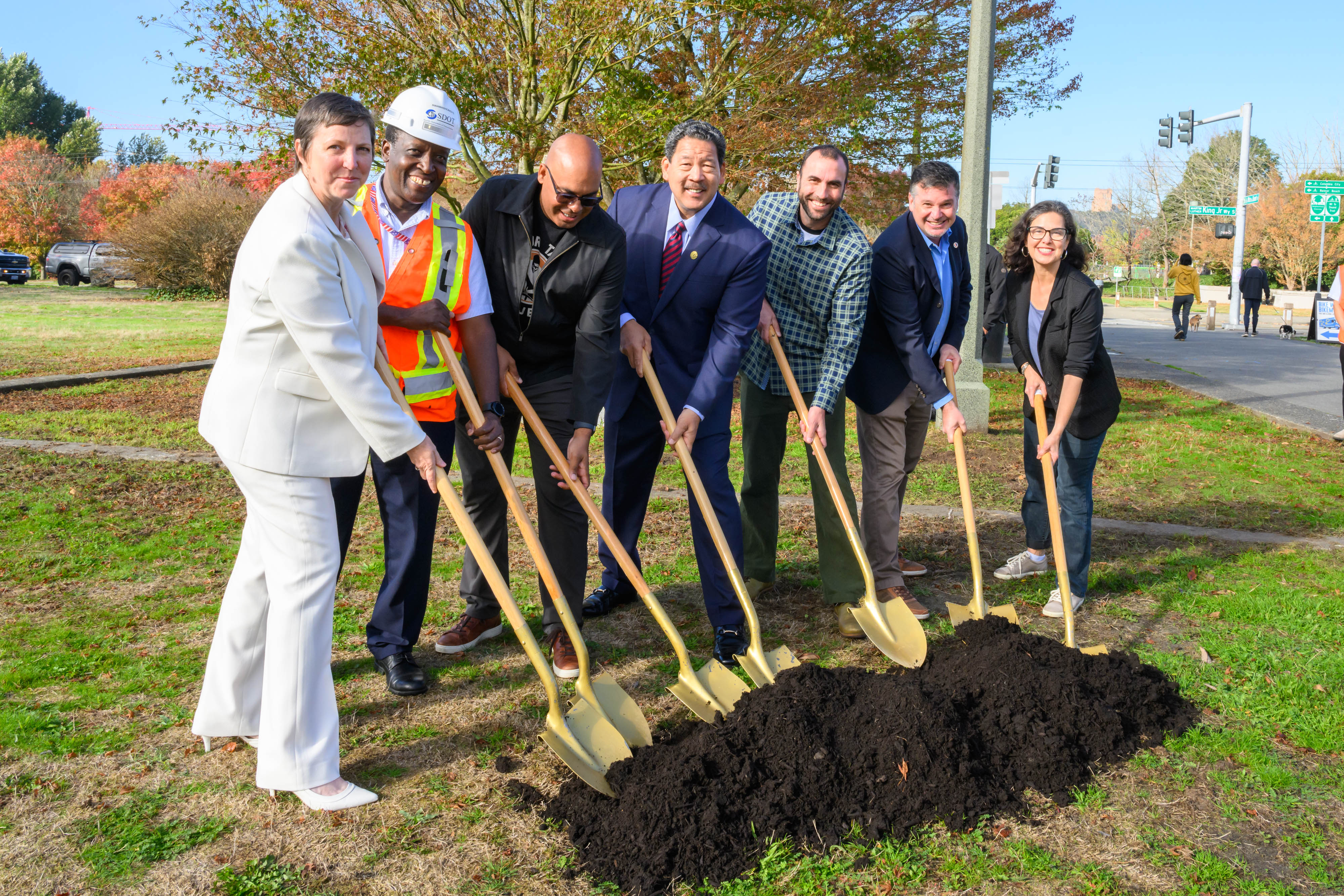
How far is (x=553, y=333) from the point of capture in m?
3.96

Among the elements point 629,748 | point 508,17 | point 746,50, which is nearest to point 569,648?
point 629,748

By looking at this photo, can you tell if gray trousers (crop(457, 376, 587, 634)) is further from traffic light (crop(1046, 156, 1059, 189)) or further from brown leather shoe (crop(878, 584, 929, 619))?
traffic light (crop(1046, 156, 1059, 189))

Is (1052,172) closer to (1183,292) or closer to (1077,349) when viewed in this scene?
(1183,292)

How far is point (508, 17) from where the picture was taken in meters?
8.48

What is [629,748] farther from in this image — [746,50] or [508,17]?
[746,50]

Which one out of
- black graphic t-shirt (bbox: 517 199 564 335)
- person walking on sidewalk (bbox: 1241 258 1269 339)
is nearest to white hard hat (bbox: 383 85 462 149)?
black graphic t-shirt (bbox: 517 199 564 335)

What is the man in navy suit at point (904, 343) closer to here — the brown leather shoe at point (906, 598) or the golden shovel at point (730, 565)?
the brown leather shoe at point (906, 598)

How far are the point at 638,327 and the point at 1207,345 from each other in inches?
784

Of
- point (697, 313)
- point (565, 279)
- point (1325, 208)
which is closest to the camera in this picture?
point (565, 279)

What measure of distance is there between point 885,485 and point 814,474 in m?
0.34

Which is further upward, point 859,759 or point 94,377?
point 94,377

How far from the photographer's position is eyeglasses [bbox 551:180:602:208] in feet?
11.7

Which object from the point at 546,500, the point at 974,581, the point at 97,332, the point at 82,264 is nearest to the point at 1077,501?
the point at 974,581

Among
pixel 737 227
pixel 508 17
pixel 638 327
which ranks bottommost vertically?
pixel 638 327
